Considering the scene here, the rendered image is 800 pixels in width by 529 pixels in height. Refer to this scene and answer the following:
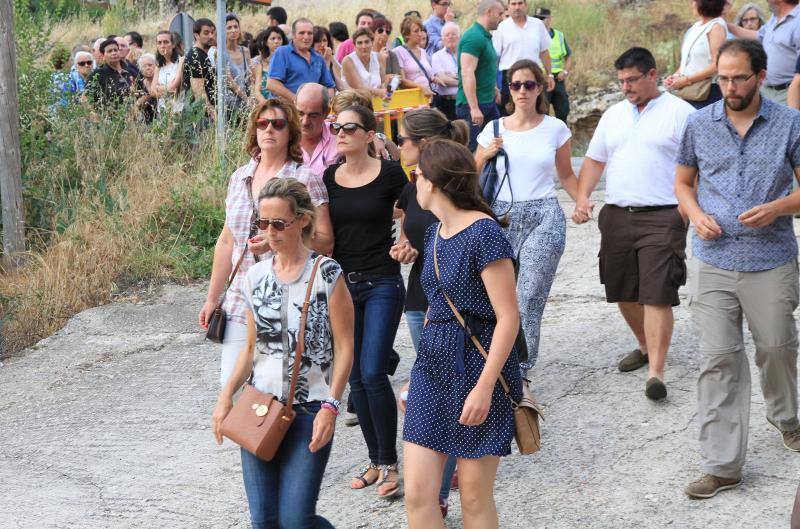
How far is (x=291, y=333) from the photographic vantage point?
4.01 m

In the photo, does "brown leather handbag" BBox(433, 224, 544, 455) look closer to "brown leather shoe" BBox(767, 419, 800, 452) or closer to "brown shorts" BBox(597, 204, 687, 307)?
"brown leather shoe" BBox(767, 419, 800, 452)

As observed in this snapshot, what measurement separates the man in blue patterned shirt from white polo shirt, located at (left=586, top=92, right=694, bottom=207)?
98 cm

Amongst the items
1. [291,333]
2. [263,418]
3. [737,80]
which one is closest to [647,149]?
[737,80]

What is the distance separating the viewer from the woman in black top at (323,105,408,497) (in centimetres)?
514

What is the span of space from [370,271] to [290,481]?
1563mm

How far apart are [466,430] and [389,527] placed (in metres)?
1.24

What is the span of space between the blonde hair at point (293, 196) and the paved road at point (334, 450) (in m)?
1.57

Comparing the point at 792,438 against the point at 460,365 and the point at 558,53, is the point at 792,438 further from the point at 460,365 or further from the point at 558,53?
the point at 558,53

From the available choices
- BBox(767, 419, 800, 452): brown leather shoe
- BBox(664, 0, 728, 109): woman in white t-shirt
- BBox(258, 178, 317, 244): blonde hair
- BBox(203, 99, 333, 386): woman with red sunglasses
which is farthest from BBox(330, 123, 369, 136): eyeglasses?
BBox(664, 0, 728, 109): woman in white t-shirt

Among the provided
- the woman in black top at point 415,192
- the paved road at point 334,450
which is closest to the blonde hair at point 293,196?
the woman in black top at point 415,192

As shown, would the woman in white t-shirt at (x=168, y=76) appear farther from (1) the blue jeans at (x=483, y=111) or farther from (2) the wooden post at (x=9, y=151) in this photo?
(1) the blue jeans at (x=483, y=111)

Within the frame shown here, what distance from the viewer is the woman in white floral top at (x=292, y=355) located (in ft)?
12.8

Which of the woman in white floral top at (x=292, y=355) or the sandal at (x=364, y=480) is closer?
the woman in white floral top at (x=292, y=355)

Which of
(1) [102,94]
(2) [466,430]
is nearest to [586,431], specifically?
(2) [466,430]
